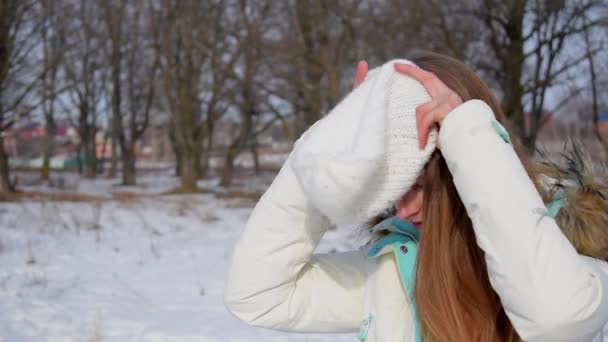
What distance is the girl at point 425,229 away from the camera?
1.01 m

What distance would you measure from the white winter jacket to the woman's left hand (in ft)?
0.09

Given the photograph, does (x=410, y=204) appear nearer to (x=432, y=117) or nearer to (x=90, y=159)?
(x=432, y=117)

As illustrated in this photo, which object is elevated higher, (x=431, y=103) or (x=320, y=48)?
(x=320, y=48)

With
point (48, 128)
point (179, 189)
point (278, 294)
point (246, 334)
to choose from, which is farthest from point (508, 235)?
point (48, 128)

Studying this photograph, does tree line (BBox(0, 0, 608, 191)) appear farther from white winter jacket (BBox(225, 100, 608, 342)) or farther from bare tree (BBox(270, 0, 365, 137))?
white winter jacket (BBox(225, 100, 608, 342))

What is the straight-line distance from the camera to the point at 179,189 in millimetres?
18312

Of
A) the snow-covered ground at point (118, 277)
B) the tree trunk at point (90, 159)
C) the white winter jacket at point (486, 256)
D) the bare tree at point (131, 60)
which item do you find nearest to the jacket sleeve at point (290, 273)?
the white winter jacket at point (486, 256)

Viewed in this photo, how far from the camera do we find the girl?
3.30 feet

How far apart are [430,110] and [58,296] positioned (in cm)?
495

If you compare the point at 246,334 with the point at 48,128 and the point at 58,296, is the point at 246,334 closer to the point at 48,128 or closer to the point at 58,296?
the point at 58,296

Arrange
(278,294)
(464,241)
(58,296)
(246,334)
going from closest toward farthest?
(464,241) → (278,294) → (246,334) → (58,296)

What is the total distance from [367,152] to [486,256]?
10.9 inches

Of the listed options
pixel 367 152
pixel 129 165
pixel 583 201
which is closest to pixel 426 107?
pixel 367 152

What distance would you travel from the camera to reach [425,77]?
3.85 feet
